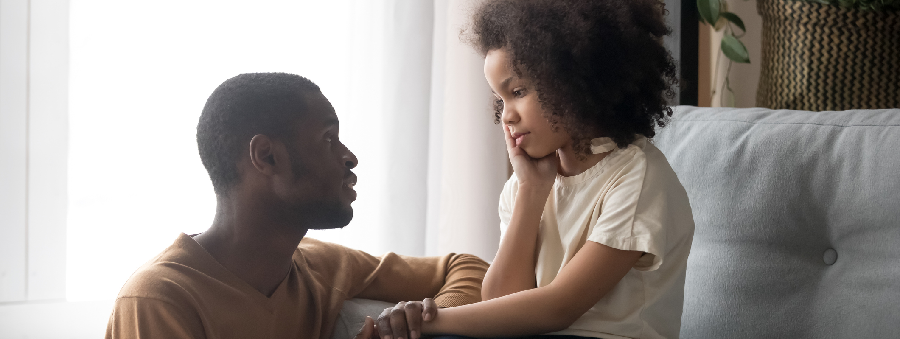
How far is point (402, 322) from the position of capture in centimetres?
93

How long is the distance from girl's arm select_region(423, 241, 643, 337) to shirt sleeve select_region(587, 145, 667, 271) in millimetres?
18

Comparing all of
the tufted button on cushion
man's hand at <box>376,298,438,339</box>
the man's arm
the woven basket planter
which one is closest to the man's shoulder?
man's hand at <box>376,298,438,339</box>

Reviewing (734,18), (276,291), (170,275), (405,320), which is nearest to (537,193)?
(405,320)

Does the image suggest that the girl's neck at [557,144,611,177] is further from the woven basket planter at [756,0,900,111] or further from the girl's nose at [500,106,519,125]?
the woven basket planter at [756,0,900,111]

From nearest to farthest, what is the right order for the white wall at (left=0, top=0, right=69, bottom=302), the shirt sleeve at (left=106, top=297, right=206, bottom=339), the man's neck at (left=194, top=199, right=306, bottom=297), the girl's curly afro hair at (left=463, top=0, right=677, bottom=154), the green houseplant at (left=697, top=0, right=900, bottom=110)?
the shirt sleeve at (left=106, top=297, right=206, bottom=339)
the man's neck at (left=194, top=199, right=306, bottom=297)
the girl's curly afro hair at (left=463, top=0, right=677, bottom=154)
the white wall at (left=0, top=0, right=69, bottom=302)
the green houseplant at (left=697, top=0, right=900, bottom=110)

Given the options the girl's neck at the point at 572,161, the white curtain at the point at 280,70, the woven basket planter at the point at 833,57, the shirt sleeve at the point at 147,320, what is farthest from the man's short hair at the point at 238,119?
the woven basket planter at the point at 833,57

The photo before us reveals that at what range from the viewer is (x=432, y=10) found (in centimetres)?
162

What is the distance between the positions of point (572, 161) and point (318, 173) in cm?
38

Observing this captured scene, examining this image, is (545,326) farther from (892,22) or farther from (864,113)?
(892,22)

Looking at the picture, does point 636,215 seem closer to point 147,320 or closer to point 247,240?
point 247,240

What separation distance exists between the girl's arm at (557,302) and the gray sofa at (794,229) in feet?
0.79

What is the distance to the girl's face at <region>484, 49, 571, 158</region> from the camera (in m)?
0.99

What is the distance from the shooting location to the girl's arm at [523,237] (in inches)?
40.5

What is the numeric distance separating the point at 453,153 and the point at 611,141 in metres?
0.69
